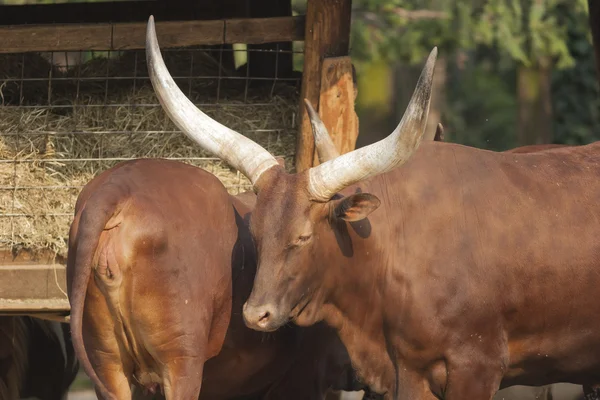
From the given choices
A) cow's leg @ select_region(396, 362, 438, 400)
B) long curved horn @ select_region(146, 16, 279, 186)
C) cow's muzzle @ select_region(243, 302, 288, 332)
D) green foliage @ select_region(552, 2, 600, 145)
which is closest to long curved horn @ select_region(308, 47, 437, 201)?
long curved horn @ select_region(146, 16, 279, 186)

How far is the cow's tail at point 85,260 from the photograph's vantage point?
5.04 metres

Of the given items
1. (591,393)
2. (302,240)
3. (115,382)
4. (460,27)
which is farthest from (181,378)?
(460,27)

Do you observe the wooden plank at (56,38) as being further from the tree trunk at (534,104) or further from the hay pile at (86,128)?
the tree trunk at (534,104)

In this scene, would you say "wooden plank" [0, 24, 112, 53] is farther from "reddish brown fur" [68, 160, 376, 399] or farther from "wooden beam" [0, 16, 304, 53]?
"reddish brown fur" [68, 160, 376, 399]

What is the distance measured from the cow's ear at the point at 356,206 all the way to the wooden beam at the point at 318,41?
1655mm

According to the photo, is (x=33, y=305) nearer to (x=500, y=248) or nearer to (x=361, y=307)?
(x=361, y=307)

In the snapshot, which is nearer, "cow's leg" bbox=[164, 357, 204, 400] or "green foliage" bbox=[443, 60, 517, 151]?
"cow's leg" bbox=[164, 357, 204, 400]

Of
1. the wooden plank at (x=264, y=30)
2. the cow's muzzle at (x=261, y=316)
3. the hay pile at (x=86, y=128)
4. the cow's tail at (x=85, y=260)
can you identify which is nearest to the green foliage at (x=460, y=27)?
the hay pile at (x=86, y=128)

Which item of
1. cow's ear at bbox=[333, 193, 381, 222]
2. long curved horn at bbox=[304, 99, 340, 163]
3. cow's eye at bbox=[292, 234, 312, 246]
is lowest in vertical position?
cow's eye at bbox=[292, 234, 312, 246]

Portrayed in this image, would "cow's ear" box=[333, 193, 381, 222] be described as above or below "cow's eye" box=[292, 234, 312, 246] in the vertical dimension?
above

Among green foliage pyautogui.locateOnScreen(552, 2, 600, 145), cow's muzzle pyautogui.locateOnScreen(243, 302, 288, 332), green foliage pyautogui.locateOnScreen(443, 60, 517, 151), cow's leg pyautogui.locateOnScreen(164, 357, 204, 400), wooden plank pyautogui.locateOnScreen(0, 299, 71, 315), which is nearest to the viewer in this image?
cow's muzzle pyautogui.locateOnScreen(243, 302, 288, 332)

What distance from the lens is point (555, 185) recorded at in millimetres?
5883

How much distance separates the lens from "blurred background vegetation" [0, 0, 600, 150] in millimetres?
14914

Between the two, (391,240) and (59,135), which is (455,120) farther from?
(391,240)
